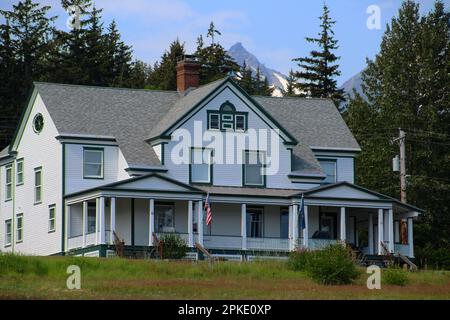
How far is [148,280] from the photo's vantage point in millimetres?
49938

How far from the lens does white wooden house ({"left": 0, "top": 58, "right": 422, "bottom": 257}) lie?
67188 millimetres

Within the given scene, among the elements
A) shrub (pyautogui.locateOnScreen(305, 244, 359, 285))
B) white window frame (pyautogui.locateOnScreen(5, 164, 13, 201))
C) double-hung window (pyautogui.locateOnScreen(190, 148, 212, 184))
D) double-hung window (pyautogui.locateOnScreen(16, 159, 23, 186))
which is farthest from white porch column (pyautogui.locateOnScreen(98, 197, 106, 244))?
shrub (pyautogui.locateOnScreen(305, 244, 359, 285))

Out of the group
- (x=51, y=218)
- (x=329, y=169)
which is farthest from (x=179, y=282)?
(x=329, y=169)

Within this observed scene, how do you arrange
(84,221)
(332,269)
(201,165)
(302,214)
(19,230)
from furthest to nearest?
(19,230) → (201,165) → (302,214) → (84,221) → (332,269)

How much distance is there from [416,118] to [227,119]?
792 inches

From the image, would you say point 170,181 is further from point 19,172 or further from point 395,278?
point 395,278

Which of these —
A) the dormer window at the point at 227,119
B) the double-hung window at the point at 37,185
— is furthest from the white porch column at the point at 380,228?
the double-hung window at the point at 37,185

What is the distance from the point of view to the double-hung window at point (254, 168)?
70375 mm

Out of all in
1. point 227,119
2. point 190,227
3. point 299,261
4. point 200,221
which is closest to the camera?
point 299,261

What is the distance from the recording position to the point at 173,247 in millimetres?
63625

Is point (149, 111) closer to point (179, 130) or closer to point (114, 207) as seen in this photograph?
point (179, 130)

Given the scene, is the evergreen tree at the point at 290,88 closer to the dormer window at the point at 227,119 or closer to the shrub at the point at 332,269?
the dormer window at the point at 227,119

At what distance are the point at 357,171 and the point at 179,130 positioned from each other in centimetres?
2123

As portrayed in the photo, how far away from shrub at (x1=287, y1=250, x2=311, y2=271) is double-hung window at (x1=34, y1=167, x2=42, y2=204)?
18.3 meters
